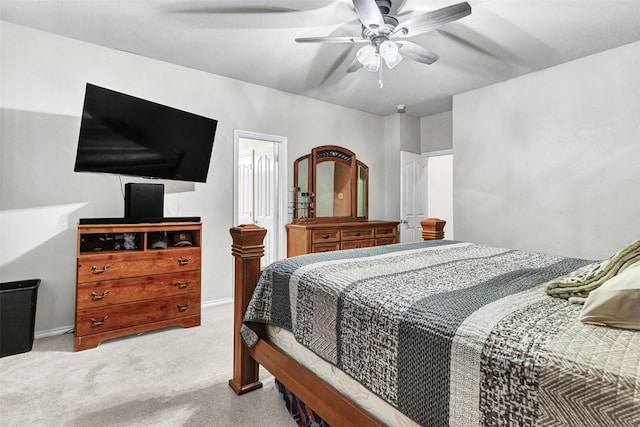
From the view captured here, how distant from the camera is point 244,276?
182 centimetres

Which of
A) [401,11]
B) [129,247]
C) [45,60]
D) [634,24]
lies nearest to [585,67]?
[634,24]

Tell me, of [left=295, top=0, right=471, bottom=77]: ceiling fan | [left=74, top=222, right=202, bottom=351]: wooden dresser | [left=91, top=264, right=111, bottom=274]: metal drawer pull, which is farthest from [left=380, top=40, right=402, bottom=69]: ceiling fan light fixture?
[left=91, top=264, right=111, bottom=274]: metal drawer pull

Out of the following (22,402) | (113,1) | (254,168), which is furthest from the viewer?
(254,168)

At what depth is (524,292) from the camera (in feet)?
4.01

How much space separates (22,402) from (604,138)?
4.93 meters

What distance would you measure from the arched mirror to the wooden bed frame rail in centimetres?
254

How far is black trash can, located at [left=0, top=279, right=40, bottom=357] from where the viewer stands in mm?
2436

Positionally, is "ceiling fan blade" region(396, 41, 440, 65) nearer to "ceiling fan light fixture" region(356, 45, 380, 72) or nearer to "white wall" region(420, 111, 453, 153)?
"ceiling fan light fixture" region(356, 45, 380, 72)

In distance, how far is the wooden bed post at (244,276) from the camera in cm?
181

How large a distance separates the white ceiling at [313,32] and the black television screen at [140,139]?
0.63 meters

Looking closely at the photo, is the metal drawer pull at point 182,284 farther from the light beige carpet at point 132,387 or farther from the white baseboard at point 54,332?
the white baseboard at point 54,332

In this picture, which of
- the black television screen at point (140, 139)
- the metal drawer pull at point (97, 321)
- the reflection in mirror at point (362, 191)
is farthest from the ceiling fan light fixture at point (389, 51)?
the metal drawer pull at point (97, 321)

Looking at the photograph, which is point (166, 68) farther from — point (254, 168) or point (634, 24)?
point (634, 24)

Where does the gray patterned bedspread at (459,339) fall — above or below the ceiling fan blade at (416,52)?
below
